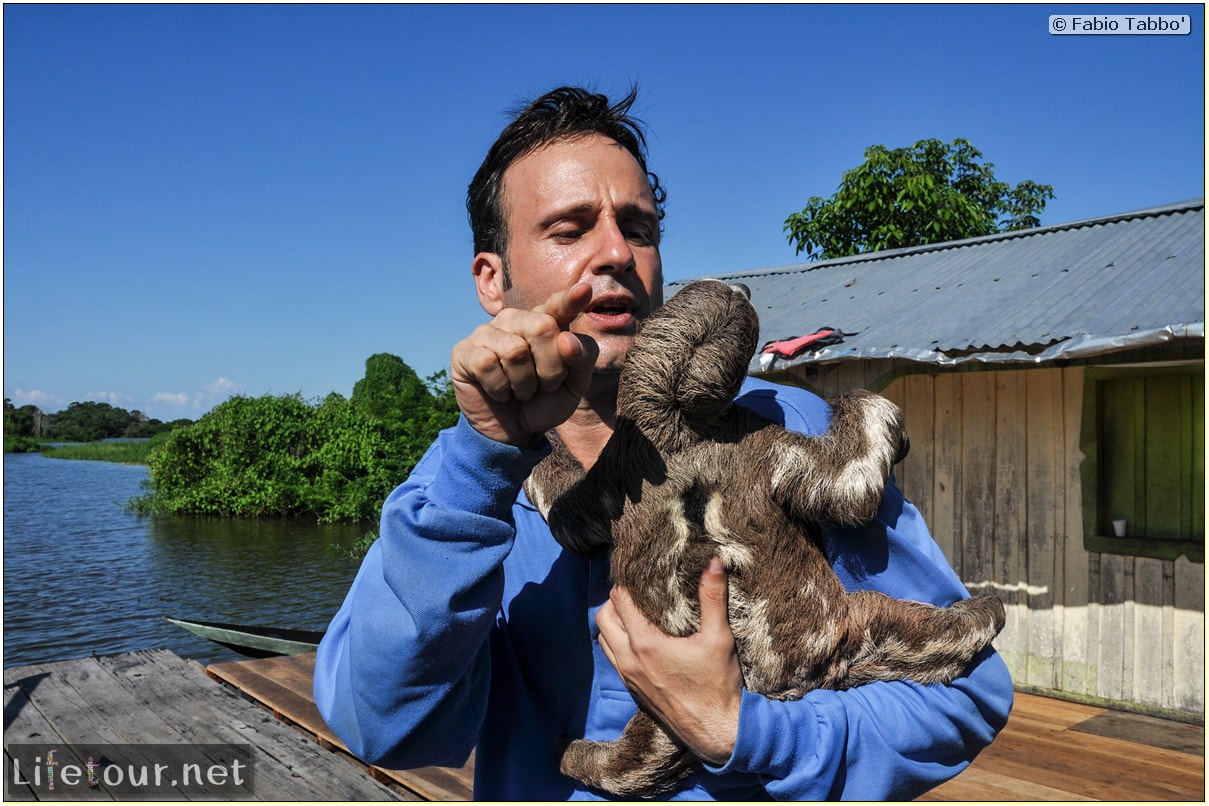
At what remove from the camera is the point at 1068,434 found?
279 inches

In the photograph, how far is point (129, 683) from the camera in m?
7.87

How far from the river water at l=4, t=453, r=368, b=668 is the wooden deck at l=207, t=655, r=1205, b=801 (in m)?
4.63

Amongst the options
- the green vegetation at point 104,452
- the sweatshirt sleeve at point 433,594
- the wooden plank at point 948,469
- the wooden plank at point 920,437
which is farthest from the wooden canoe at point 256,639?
the green vegetation at point 104,452

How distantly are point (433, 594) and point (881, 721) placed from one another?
0.92 metres

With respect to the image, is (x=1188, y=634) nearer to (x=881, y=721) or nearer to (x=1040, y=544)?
(x=1040, y=544)

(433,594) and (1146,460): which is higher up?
(1146,460)

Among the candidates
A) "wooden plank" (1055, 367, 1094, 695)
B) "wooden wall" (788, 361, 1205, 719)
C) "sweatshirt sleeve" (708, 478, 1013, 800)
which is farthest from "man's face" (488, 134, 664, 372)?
"wooden plank" (1055, 367, 1094, 695)

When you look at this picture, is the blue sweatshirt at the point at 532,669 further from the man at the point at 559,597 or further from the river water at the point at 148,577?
the river water at the point at 148,577

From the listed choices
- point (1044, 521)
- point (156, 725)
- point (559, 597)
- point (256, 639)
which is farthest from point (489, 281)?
point (256, 639)

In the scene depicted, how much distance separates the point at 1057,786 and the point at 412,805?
13.1 feet

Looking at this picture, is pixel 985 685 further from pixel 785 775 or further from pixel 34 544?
pixel 34 544

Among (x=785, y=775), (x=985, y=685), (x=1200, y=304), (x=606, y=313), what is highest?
(x=1200, y=304)

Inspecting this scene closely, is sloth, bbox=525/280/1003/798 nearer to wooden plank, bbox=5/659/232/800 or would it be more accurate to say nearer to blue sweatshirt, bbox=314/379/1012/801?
blue sweatshirt, bbox=314/379/1012/801

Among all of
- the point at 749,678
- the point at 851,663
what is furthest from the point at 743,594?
the point at 851,663
